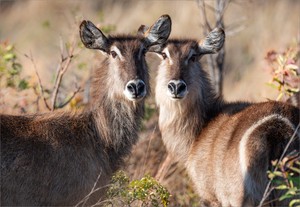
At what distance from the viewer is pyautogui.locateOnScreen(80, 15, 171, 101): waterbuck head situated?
6.97 m

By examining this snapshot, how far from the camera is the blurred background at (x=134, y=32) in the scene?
363 inches

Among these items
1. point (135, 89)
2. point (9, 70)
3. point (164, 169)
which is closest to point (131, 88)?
point (135, 89)

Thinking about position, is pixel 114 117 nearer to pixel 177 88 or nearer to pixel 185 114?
pixel 177 88

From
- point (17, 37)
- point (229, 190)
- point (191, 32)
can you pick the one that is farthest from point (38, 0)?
point (229, 190)

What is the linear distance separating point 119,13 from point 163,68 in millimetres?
11283

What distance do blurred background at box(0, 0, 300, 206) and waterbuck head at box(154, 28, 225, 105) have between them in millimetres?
789

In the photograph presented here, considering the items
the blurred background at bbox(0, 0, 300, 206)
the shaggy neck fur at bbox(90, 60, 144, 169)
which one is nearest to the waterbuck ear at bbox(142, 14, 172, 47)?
the shaggy neck fur at bbox(90, 60, 144, 169)

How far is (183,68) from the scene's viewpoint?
7.75m

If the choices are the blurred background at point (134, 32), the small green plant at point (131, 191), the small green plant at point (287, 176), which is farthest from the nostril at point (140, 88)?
the small green plant at point (287, 176)

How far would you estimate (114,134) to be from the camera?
7008 millimetres

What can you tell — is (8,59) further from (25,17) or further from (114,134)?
(25,17)

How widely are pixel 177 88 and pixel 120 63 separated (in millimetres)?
687

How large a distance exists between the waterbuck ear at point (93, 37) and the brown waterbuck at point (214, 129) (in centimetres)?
80

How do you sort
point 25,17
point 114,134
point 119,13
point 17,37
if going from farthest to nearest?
point 25,17 < point 17,37 < point 119,13 < point 114,134
